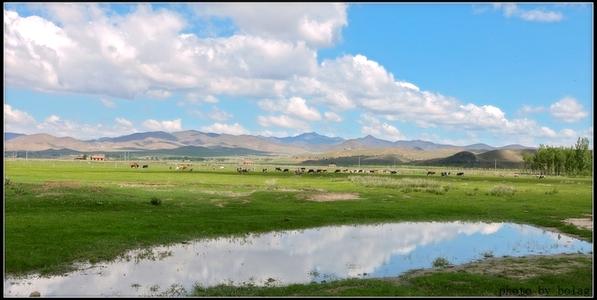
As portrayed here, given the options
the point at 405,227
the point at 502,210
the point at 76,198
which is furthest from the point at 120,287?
the point at 502,210

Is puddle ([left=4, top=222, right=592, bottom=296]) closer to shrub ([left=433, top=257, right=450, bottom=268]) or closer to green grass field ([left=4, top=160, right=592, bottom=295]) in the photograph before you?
shrub ([left=433, top=257, right=450, bottom=268])

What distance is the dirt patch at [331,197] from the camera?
50994 mm

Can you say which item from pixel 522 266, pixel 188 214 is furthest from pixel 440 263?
pixel 188 214

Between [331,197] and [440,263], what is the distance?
31.4 m

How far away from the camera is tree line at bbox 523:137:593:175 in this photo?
473 feet

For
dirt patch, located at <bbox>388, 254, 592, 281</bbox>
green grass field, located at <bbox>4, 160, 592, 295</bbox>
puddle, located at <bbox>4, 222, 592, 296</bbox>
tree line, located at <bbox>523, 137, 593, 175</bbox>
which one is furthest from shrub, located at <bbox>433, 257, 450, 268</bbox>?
tree line, located at <bbox>523, 137, 593, 175</bbox>

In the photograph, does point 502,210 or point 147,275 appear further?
point 502,210

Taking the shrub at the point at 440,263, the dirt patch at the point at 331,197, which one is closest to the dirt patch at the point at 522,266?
the shrub at the point at 440,263

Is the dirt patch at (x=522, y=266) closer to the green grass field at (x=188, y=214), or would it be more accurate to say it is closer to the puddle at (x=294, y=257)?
the green grass field at (x=188, y=214)

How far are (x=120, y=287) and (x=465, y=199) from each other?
4359 cm

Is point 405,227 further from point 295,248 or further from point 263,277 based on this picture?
point 263,277

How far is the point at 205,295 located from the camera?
54.2ft

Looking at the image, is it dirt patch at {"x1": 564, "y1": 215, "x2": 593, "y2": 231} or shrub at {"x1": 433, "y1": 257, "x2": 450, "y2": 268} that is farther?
dirt patch at {"x1": 564, "y1": 215, "x2": 593, "y2": 231}

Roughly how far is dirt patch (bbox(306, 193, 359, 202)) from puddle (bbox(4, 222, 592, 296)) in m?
16.4
